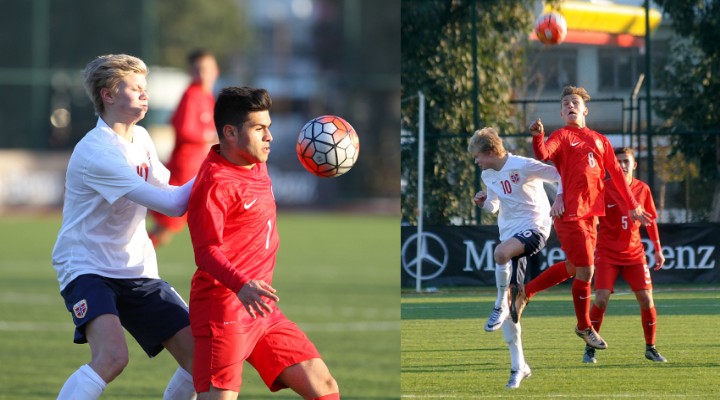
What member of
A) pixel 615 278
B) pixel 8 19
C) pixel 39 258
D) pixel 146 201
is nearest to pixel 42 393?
pixel 146 201

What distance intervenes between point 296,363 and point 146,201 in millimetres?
901

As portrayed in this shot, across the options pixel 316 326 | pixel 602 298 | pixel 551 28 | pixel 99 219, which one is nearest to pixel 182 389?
pixel 99 219

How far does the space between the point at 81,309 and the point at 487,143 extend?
1827mm

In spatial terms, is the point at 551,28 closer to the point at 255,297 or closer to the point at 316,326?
the point at 255,297

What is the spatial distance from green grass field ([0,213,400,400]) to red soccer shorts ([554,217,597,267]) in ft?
8.55

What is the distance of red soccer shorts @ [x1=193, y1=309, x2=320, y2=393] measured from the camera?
4.62 meters

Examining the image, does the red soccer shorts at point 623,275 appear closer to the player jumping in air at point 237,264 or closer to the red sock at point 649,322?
the red sock at point 649,322

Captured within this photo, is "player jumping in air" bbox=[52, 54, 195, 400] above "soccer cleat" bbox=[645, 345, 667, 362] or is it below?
above

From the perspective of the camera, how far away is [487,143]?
5.18 metres

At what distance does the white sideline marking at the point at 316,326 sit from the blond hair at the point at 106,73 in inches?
233

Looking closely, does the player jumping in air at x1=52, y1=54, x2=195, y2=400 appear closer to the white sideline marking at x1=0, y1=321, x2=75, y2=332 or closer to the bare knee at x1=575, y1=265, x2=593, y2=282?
the bare knee at x1=575, y1=265, x2=593, y2=282

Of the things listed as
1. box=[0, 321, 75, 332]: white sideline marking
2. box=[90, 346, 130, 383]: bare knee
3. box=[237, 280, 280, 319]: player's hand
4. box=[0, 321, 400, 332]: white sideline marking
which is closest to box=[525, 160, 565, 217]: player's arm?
box=[237, 280, 280, 319]: player's hand

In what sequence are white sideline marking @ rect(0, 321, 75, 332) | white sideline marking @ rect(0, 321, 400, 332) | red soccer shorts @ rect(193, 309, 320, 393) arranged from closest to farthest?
1. red soccer shorts @ rect(193, 309, 320, 393)
2. white sideline marking @ rect(0, 321, 75, 332)
3. white sideline marking @ rect(0, 321, 400, 332)

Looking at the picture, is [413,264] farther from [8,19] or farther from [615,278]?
[8,19]
